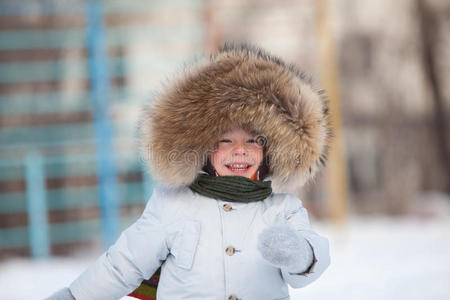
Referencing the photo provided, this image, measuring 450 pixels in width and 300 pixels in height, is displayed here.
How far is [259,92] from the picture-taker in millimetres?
1891

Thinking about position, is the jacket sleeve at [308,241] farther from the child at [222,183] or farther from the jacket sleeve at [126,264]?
the jacket sleeve at [126,264]

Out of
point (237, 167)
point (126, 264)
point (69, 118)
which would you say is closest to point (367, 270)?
point (237, 167)

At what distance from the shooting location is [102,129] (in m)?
5.40

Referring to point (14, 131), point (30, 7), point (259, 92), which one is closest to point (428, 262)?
point (259, 92)

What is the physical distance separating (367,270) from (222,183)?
114 inches

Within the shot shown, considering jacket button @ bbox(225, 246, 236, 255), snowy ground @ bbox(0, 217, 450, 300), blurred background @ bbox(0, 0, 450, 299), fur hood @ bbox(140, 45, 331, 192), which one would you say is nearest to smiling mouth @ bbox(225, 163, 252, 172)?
fur hood @ bbox(140, 45, 331, 192)

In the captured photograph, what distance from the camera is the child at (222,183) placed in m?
1.76

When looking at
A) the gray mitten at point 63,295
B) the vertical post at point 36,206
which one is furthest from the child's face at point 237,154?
the vertical post at point 36,206

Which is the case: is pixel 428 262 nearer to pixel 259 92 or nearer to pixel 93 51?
pixel 259 92

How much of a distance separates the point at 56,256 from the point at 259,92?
15.4ft

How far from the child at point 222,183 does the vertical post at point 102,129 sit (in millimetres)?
3509

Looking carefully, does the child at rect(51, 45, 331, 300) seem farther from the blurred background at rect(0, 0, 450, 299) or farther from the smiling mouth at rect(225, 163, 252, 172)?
the blurred background at rect(0, 0, 450, 299)

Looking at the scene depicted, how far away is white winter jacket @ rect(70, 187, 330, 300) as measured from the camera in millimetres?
1742

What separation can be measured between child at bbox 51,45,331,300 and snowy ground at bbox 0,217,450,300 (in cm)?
179
